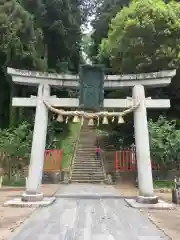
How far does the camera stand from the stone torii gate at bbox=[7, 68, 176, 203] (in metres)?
12.8

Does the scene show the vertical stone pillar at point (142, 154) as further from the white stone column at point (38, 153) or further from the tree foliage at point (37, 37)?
the tree foliage at point (37, 37)

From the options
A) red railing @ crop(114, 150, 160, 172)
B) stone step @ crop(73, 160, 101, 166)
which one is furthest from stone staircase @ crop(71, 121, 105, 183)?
red railing @ crop(114, 150, 160, 172)

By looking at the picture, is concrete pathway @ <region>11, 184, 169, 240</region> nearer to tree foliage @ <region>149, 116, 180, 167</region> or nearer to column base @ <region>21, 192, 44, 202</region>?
column base @ <region>21, 192, 44, 202</region>

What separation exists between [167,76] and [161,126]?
9.40 m

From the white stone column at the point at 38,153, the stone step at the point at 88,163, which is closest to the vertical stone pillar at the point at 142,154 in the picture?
the white stone column at the point at 38,153

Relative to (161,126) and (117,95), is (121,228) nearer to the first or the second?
(161,126)

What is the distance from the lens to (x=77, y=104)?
44.0 ft

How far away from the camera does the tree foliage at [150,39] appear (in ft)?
77.0

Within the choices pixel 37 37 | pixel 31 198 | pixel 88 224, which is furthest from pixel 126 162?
pixel 88 224

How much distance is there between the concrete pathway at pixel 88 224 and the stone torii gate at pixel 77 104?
109 cm

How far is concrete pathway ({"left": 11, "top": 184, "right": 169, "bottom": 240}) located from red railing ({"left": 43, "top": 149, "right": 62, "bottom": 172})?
8811 millimetres

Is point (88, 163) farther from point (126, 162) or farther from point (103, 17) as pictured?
point (103, 17)

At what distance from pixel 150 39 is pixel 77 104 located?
12194 mm

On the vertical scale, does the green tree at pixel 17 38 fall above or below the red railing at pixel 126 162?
above
